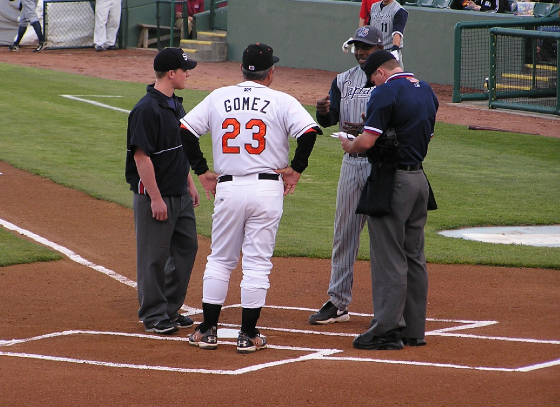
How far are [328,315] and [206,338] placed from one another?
1140mm

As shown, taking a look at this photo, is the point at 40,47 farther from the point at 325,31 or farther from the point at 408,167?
the point at 408,167

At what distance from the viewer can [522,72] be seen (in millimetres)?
18672

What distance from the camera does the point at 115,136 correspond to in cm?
1595

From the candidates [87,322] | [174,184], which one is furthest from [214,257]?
[87,322]

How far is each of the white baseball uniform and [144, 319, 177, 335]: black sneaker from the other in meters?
0.74

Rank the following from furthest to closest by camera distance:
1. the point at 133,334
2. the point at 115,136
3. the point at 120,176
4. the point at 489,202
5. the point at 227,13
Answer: the point at 227,13, the point at 115,136, the point at 120,176, the point at 489,202, the point at 133,334

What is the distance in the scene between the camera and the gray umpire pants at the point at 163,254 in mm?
6754

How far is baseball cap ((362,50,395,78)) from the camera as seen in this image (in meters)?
6.32

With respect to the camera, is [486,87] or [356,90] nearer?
[356,90]

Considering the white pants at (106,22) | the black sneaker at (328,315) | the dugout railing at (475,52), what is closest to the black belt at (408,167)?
the black sneaker at (328,315)

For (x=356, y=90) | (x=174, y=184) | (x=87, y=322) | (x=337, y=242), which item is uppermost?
(x=356, y=90)

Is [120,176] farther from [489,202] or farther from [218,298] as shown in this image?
[218,298]

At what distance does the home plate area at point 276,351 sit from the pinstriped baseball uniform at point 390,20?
30.1 ft

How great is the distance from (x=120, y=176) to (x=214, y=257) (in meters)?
6.96
